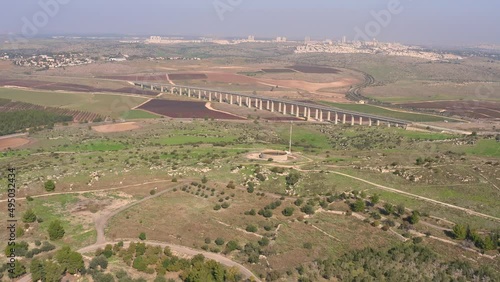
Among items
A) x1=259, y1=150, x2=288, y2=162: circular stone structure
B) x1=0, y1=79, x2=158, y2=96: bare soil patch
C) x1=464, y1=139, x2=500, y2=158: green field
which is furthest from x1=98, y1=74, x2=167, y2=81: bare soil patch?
Answer: x1=464, y1=139, x2=500, y2=158: green field

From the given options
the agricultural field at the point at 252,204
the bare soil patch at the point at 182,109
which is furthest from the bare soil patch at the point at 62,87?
the agricultural field at the point at 252,204

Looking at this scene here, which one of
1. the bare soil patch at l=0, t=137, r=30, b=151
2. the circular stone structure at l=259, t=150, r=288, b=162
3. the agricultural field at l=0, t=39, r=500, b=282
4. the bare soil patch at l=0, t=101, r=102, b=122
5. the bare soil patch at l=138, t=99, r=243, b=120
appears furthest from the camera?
the bare soil patch at l=138, t=99, r=243, b=120

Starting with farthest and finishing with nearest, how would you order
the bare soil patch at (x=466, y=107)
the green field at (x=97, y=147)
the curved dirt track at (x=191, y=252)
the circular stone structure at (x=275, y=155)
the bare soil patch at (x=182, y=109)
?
the bare soil patch at (x=466, y=107), the bare soil patch at (x=182, y=109), the green field at (x=97, y=147), the circular stone structure at (x=275, y=155), the curved dirt track at (x=191, y=252)

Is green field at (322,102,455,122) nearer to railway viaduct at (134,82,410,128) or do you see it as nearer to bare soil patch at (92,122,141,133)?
railway viaduct at (134,82,410,128)

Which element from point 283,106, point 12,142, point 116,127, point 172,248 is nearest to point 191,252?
point 172,248

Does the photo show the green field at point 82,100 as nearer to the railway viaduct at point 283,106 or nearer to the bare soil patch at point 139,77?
the railway viaduct at point 283,106

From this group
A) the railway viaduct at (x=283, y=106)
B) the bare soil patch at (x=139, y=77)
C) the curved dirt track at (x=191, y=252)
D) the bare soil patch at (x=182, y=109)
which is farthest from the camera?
the bare soil patch at (x=139, y=77)

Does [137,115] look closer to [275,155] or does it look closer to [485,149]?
[275,155]
